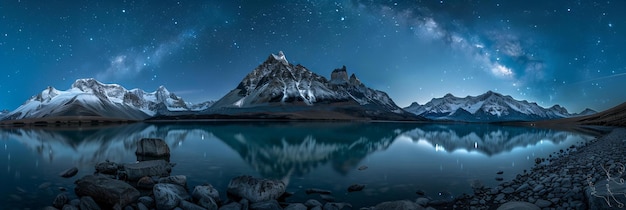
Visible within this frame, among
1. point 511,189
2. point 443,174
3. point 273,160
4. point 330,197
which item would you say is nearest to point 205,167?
point 273,160

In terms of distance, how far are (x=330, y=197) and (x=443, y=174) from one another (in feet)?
33.8

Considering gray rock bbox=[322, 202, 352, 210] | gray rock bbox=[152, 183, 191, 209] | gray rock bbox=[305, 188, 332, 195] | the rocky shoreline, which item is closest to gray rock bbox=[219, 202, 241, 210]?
the rocky shoreline

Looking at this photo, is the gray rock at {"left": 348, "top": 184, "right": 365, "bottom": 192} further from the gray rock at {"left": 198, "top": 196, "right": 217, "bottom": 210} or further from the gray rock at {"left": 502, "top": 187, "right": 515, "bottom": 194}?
the gray rock at {"left": 198, "top": 196, "right": 217, "bottom": 210}

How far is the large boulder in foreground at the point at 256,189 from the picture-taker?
1409cm

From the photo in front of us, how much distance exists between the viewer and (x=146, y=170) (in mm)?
18906

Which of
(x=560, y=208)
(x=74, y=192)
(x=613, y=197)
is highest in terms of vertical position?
(x=613, y=197)

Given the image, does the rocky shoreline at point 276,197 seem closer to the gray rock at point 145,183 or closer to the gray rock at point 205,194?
the gray rock at point 205,194

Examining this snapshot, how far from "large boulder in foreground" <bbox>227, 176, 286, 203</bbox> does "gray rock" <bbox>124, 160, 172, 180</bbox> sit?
262 inches

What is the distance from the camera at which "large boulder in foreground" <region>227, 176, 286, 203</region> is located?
1409 centimetres

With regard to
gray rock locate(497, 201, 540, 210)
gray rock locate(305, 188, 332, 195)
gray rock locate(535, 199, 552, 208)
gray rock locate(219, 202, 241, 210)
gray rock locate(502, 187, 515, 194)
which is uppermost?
gray rock locate(497, 201, 540, 210)

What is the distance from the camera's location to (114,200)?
13.1 metres

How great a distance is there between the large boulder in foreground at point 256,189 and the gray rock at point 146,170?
6650 millimetres

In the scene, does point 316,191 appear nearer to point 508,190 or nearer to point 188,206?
point 188,206

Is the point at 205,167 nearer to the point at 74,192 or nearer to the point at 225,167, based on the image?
the point at 225,167
